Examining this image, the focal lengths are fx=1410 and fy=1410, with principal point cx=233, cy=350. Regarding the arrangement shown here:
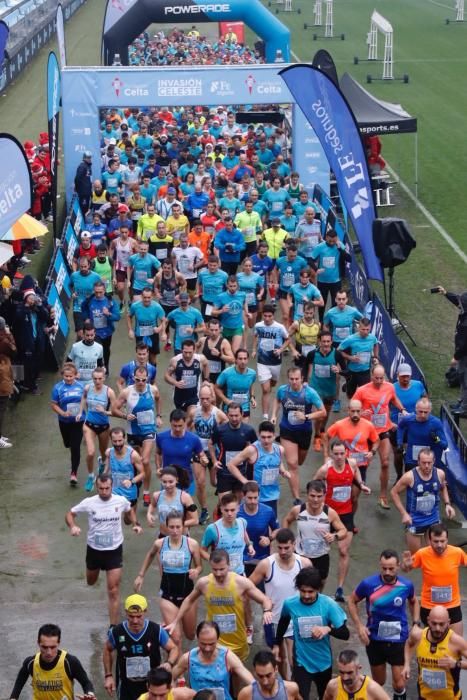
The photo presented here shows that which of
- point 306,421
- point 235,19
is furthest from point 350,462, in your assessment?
point 235,19

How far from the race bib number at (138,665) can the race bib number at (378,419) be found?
5.28 metres

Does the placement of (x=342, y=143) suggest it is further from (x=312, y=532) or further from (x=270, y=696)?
(x=270, y=696)

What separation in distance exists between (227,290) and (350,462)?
5444mm

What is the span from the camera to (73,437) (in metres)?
15.8

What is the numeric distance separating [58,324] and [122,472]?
7249 mm

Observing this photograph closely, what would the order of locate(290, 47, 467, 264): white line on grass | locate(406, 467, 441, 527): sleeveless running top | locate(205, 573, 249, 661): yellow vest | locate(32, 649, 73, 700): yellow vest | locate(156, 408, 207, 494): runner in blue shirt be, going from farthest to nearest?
locate(290, 47, 467, 264): white line on grass, locate(156, 408, 207, 494): runner in blue shirt, locate(406, 467, 441, 527): sleeveless running top, locate(205, 573, 249, 661): yellow vest, locate(32, 649, 73, 700): yellow vest

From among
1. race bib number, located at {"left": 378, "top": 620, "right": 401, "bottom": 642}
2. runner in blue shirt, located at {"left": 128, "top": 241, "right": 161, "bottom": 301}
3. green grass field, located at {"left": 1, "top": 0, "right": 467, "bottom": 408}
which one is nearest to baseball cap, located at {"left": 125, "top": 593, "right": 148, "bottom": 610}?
race bib number, located at {"left": 378, "top": 620, "right": 401, "bottom": 642}

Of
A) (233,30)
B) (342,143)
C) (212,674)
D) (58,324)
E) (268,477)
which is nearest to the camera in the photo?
(212,674)

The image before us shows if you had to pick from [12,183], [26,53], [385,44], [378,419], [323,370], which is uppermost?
[12,183]

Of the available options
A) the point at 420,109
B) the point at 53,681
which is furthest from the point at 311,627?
the point at 420,109

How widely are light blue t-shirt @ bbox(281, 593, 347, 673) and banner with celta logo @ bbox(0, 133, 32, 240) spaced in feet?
27.5

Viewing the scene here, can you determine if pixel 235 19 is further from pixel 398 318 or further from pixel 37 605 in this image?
pixel 37 605

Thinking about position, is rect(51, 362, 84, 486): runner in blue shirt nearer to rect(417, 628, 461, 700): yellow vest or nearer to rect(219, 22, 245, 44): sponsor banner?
rect(417, 628, 461, 700): yellow vest

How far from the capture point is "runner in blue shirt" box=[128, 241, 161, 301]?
1991cm
